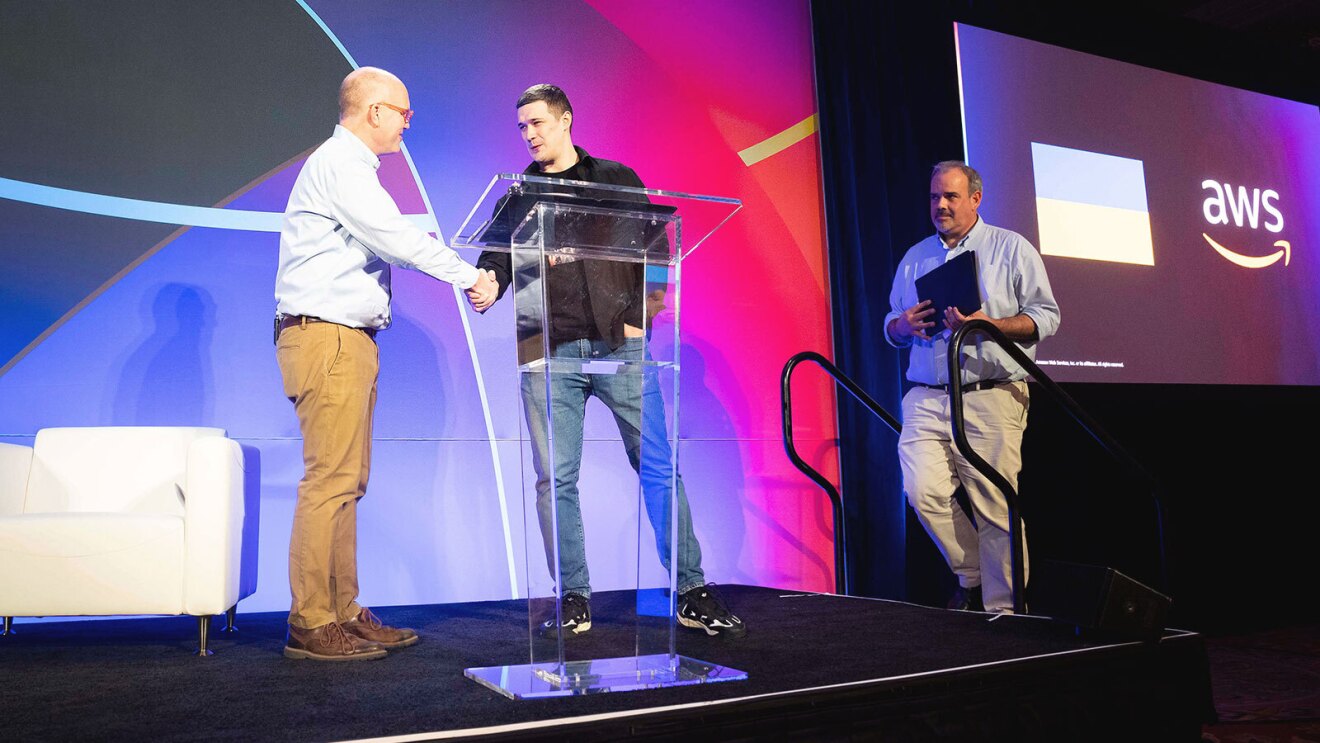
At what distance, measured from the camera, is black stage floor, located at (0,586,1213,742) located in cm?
173

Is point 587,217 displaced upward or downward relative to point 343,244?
downward

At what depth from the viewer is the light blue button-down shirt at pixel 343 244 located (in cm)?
251

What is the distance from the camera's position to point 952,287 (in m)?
3.36

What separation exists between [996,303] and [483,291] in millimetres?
2099

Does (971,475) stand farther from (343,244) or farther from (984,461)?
(343,244)

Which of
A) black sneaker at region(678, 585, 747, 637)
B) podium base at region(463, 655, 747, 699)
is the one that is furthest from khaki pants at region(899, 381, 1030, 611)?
podium base at region(463, 655, 747, 699)

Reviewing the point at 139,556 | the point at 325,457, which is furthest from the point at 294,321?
the point at 139,556

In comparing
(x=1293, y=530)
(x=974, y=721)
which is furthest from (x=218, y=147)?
(x=1293, y=530)

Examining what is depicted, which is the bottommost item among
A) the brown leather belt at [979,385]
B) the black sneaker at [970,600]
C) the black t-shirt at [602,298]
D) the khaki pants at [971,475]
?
the black sneaker at [970,600]

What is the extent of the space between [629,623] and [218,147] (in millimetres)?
2832

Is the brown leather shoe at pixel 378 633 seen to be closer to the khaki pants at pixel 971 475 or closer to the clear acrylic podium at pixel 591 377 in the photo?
the clear acrylic podium at pixel 591 377

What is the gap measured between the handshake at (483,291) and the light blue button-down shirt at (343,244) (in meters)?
0.02

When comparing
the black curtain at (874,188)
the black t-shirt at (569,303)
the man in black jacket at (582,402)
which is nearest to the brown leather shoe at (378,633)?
the man in black jacket at (582,402)

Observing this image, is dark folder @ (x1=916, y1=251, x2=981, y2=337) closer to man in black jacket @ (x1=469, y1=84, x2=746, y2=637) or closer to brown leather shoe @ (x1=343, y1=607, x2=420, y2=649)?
man in black jacket @ (x1=469, y1=84, x2=746, y2=637)
